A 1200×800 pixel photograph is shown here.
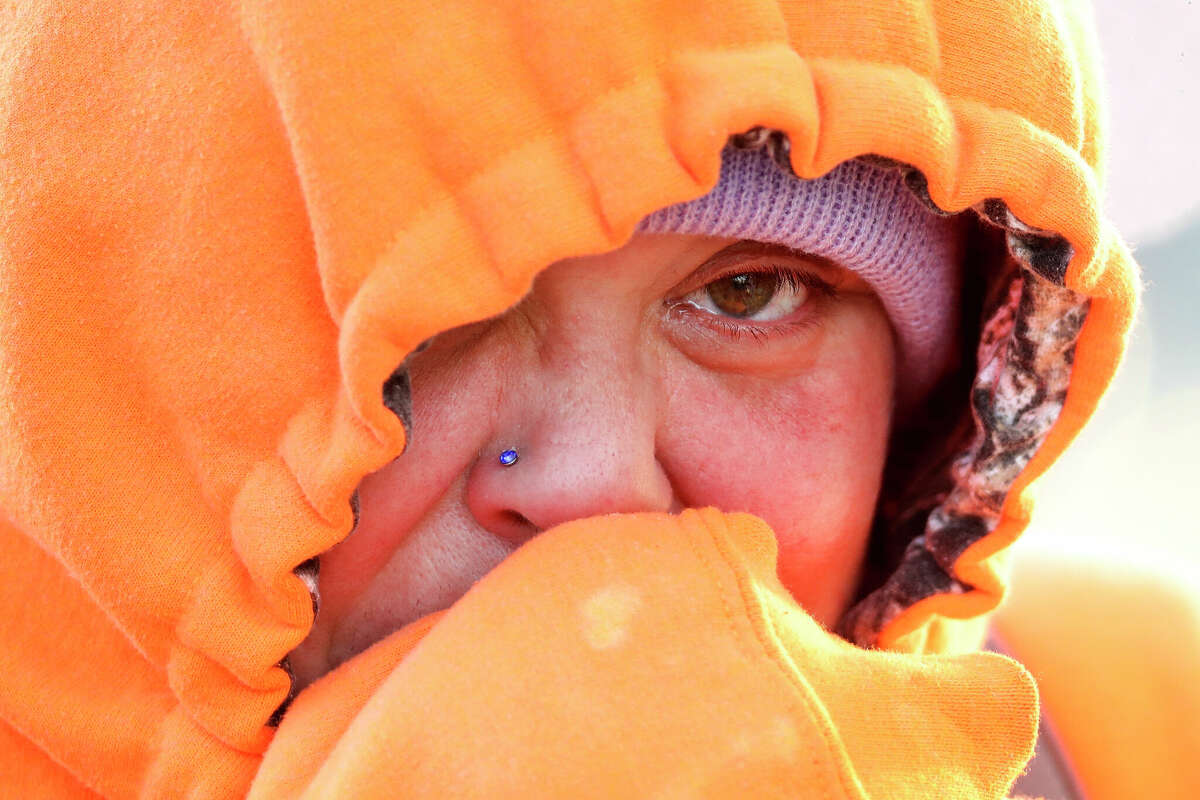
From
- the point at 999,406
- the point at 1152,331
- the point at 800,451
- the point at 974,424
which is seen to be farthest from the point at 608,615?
the point at 1152,331

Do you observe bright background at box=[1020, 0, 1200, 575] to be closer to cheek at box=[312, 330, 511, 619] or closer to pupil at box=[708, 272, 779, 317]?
pupil at box=[708, 272, 779, 317]

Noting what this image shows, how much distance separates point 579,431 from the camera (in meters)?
0.88

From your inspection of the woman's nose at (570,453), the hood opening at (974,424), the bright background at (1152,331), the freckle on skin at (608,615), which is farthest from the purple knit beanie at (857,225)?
the bright background at (1152,331)

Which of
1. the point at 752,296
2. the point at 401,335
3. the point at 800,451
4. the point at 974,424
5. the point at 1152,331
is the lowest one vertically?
the point at 1152,331

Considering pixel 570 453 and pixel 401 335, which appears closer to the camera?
pixel 401 335

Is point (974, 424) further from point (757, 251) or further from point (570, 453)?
point (570, 453)

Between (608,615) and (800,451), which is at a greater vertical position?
(608,615)

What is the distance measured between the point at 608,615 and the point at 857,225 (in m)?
0.43

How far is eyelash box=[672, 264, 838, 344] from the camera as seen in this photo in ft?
3.35

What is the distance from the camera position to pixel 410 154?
72 centimetres

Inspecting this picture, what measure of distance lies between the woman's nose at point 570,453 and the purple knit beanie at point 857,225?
0.47 feet

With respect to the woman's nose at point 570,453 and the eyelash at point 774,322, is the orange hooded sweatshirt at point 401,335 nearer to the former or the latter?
the woman's nose at point 570,453

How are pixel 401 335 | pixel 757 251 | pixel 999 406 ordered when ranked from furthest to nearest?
pixel 999 406 < pixel 757 251 < pixel 401 335

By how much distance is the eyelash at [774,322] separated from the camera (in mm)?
1022
